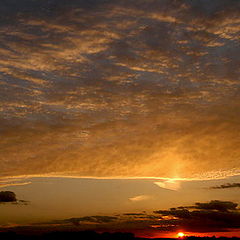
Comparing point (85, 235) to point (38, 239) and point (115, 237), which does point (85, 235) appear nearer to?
point (115, 237)

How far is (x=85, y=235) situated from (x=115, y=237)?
13.2 m

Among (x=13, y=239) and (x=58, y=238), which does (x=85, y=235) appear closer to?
(x=58, y=238)

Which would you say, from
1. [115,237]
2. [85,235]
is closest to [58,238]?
[85,235]

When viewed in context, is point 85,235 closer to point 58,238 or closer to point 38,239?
point 58,238

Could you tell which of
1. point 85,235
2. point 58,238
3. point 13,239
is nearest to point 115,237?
point 85,235

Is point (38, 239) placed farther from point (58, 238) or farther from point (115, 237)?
point (115, 237)

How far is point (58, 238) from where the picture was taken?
17575 centimetres

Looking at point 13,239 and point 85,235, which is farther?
point 85,235

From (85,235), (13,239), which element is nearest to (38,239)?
(13,239)

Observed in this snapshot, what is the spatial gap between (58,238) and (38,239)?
14489 mm

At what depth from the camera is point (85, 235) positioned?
179500mm

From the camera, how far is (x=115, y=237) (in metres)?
179

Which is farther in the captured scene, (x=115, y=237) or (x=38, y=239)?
(x=115, y=237)

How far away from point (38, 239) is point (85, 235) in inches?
949
